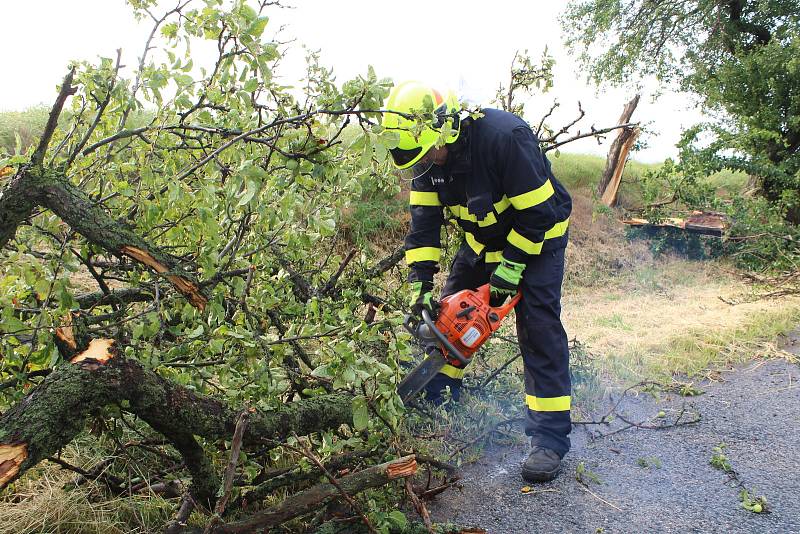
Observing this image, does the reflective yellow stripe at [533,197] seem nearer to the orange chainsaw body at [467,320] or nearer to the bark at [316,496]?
the orange chainsaw body at [467,320]

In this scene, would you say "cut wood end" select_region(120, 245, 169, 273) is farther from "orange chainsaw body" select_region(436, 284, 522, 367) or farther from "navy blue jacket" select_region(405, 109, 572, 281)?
"navy blue jacket" select_region(405, 109, 572, 281)

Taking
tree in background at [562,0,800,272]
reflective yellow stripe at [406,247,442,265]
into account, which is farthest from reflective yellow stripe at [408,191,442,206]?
tree in background at [562,0,800,272]

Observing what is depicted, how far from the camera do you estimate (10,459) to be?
1.40 m

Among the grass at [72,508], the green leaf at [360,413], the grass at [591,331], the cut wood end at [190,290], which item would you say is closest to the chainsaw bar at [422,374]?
the grass at [591,331]

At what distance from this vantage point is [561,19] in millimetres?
11227

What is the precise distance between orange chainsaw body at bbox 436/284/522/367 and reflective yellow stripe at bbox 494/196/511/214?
0.48 meters

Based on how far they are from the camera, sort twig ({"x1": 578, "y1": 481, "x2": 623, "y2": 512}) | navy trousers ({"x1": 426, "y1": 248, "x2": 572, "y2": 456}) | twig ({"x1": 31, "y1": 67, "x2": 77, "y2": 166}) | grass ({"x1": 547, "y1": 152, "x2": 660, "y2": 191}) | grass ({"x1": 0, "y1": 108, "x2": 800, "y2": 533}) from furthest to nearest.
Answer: grass ({"x1": 547, "y1": 152, "x2": 660, "y2": 191}), navy trousers ({"x1": 426, "y1": 248, "x2": 572, "y2": 456}), twig ({"x1": 578, "y1": 481, "x2": 623, "y2": 512}), grass ({"x1": 0, "y1": 108, "x2": 800, "y2": 533}), twig ({"x1": 31, "y1": 67, "x2": 77, "y2": 166})

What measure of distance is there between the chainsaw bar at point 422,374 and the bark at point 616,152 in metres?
8.34

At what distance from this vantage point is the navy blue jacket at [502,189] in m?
2.98

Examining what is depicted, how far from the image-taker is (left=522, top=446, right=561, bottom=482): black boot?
2943 mm

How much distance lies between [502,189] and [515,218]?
0.17 m

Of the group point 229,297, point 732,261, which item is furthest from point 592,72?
point 229,297

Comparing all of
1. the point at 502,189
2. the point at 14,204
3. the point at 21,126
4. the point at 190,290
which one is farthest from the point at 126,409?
the point at 21,126

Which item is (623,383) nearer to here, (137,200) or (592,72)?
(137,200)
